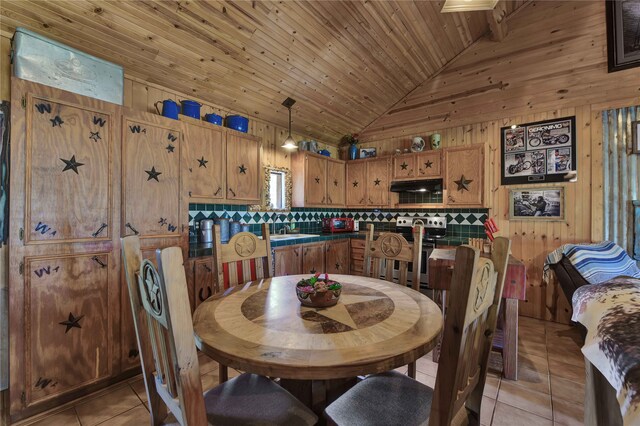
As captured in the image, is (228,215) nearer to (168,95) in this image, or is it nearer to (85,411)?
(168,95)

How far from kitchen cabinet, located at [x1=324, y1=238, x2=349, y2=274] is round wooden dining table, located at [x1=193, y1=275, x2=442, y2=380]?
8.21ft

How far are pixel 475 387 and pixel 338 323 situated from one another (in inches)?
21.6

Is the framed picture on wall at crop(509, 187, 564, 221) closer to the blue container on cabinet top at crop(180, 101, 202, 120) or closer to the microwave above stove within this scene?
the microwave above stove

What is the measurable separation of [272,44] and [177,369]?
9.62 ft

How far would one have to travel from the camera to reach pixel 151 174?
85.7 inches

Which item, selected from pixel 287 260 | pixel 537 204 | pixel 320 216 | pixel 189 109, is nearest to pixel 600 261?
pixel 537 204

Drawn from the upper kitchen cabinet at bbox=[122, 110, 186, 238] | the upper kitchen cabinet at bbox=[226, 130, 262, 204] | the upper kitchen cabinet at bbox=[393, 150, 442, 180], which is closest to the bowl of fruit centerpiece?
the upper kitchen cabinet at bbox=[122, 110, 186, 238]

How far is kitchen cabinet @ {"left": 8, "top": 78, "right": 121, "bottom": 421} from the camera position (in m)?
1.63

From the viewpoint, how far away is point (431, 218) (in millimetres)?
4223

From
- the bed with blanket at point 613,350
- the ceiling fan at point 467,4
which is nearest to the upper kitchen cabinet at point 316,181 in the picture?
the ceiling fan at point 467,4

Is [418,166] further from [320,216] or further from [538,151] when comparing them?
[320,216]

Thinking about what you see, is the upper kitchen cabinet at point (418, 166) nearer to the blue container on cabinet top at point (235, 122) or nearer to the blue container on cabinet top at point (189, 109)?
the blue container on cabinet top at point (235, 122)

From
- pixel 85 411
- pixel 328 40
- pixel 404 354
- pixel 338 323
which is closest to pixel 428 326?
pixel 404 354

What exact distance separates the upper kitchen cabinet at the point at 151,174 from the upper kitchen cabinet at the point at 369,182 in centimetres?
296
